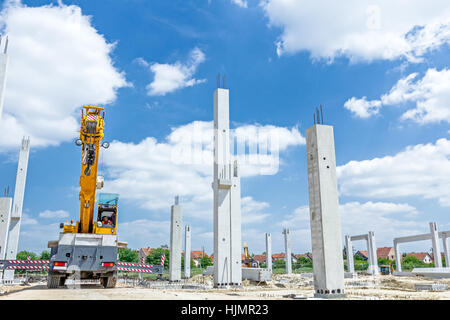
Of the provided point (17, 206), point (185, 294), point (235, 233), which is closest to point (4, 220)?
point (17, 206)

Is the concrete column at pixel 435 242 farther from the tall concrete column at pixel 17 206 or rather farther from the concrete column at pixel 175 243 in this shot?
the tall concrete column at pixel 17 206

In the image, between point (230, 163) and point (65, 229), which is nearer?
point (65, 229)

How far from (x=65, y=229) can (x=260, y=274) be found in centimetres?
1112

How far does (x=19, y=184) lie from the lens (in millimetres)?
21781

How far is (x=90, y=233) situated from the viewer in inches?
559

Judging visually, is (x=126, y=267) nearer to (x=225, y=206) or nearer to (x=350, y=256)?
(x=225, y=206)

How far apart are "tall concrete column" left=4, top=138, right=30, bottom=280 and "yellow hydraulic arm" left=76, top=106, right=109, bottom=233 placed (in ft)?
Answer: 31.5

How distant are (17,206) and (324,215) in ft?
61.5

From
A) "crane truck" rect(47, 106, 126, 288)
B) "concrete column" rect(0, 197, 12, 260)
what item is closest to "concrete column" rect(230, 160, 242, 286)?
"crane truck" rect(47, 106, 126, 288)

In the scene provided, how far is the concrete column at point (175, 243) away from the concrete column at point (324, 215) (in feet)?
41.4

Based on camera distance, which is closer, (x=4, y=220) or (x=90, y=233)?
(x=90, y=233)

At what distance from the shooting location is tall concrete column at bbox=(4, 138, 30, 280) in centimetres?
2092
